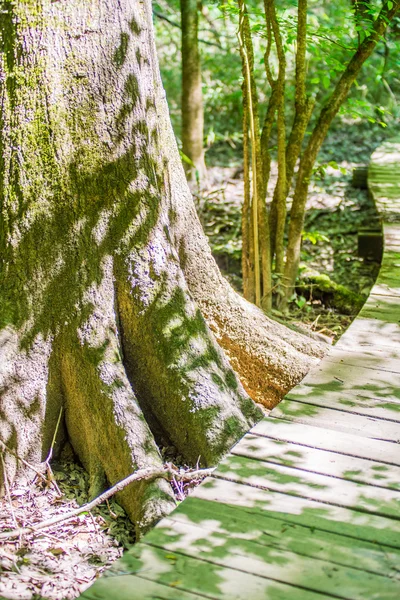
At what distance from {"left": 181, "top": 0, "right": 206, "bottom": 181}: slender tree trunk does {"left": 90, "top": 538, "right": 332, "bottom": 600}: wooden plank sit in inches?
264

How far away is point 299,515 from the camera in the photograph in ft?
8.52

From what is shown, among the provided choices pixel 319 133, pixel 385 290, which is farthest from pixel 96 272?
pixel 319 133

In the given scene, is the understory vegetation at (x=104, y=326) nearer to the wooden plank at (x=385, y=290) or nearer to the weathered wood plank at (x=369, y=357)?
the weathered wood plank at (x=369, y=357)

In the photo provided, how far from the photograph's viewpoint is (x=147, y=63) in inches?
142

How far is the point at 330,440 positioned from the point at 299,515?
0.55 m

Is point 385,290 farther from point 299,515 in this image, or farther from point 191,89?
point 191,89

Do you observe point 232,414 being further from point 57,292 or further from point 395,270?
point 395,270

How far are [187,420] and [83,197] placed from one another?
50.4 inches

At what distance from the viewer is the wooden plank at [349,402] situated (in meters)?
3.27

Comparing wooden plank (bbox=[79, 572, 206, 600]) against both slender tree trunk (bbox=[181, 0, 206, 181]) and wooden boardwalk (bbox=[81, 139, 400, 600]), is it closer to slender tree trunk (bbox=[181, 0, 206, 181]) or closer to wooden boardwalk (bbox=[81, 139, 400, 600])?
wooden boardwalk (bbox=[81, 139, 400, 600])

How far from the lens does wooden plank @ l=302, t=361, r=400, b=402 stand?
3469 millimetres

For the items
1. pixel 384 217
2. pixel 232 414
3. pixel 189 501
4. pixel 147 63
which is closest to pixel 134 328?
pixel 232 414

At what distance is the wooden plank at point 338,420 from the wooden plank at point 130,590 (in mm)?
1209

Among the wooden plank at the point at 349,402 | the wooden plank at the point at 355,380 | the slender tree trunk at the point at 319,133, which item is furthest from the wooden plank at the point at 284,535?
the slender tree trunk at the point at 319,133
